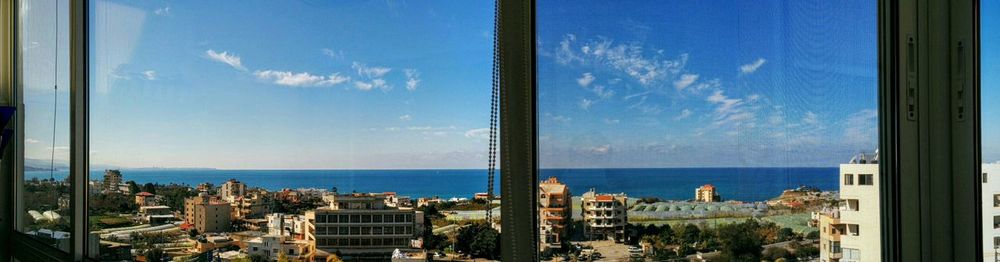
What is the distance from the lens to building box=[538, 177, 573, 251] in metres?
1.48

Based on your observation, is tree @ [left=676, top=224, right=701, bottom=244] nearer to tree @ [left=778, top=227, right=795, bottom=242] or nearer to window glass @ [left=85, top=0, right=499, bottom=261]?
tree @ [left=778, top=227, right=795, bottom=242]

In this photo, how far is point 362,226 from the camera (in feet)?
5.75

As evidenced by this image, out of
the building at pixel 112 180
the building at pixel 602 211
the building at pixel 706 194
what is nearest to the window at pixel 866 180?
the building at pixel 706 194

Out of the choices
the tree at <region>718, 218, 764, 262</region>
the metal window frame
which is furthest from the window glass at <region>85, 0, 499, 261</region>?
the tree at <region>718, 218, 764, 262</region>

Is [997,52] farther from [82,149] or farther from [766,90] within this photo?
[82,149]

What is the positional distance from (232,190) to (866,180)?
5.94 ft

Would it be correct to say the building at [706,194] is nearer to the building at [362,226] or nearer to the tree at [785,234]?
the tree at [785,234]

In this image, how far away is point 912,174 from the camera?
157 cm

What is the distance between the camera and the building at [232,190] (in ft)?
6.77

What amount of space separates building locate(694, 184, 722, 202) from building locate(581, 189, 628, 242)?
0.53ft

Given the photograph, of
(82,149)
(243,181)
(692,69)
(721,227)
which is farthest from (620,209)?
(82,149)

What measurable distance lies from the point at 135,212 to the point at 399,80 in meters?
1.60

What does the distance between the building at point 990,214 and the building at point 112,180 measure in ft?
9.58

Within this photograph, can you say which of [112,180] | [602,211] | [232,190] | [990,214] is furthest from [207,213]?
[990,214]
